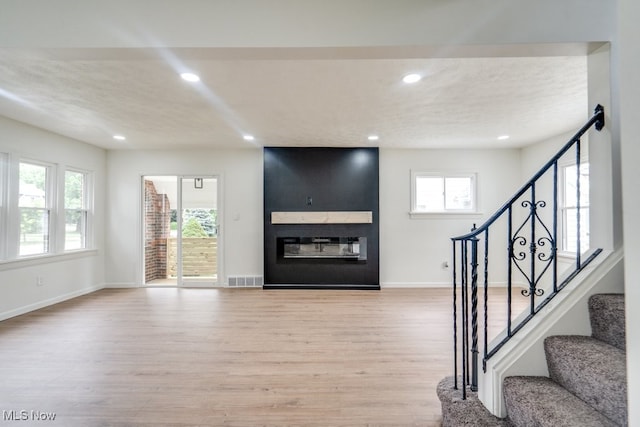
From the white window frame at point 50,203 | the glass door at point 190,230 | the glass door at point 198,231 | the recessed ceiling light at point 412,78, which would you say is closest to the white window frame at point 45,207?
the white window frame at point 50,203

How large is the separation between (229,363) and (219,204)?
3.62m

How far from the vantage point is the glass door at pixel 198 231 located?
19.3ft

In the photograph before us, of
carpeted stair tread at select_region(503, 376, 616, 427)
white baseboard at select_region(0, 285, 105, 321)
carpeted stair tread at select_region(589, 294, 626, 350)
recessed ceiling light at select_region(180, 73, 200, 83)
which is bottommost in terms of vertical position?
white baseboard at select_region(0, 285, 105, 321)

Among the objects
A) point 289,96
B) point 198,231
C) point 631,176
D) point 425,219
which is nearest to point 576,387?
point 631,176

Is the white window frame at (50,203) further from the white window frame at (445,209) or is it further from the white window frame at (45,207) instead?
the white window frame at (445,209)

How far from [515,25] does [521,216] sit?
496 cm

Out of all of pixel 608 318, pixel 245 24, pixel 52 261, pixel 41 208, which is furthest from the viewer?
pixel 52 261

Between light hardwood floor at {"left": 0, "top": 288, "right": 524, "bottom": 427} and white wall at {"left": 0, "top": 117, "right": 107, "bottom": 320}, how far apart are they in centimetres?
33

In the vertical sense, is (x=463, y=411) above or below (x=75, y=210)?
below

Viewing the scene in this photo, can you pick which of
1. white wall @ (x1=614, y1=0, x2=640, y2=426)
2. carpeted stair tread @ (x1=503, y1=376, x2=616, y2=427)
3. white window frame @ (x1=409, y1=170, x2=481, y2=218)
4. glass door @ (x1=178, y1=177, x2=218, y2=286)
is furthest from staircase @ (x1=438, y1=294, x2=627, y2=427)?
glass door @ (x1=178, y1=177, x2=218, y2=286)

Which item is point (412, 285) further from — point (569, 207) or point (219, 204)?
point (219, 204)

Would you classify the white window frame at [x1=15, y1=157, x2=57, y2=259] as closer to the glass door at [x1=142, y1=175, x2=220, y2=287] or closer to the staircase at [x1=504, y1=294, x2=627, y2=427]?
the glass door at [x1=142, y1=175, x2=220, y2=287]

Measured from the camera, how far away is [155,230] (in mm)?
6176

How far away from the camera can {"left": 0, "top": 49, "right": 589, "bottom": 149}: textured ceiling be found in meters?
2.55
